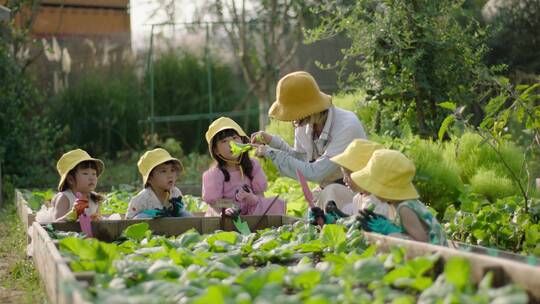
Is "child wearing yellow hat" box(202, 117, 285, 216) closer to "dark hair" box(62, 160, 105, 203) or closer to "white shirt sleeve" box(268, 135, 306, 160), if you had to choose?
"white shirt sleeve" box(268, 135, 306, 160)

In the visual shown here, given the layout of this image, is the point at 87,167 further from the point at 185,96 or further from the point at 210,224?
the point at 185,96

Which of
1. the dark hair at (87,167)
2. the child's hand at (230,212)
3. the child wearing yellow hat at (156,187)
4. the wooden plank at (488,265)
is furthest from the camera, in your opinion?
the dark hair at (87,167)

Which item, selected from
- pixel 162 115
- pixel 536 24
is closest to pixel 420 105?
pixel 536 24

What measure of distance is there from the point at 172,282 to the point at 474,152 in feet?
15.4

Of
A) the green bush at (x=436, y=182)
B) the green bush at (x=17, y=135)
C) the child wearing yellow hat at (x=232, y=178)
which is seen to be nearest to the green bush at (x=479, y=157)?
the green bush at (x=436, y=182)

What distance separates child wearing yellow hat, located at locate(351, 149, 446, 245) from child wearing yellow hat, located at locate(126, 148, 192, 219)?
1992 millimetres

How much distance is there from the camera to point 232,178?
7.16 meters

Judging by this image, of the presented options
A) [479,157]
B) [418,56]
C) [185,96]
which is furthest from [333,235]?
[185,96]

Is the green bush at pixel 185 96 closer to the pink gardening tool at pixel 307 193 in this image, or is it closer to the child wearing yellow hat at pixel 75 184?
the child wearing yellow hat at pixel 75 184

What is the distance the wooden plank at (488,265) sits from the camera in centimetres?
349

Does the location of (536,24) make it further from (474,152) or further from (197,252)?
(197,252)

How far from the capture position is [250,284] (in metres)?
3.59

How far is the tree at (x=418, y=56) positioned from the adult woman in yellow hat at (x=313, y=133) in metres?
2.04

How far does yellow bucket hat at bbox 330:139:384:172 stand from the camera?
5.54m
